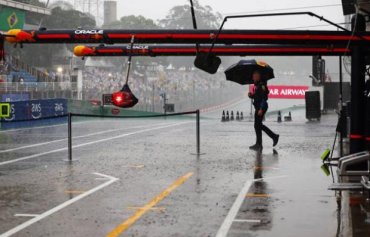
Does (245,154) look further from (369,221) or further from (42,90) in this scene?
(42,90)

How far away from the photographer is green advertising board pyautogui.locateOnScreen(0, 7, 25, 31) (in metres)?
48.1

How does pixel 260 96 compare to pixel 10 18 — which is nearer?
pixel 260 96

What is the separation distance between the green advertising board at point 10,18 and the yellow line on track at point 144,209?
40.0 metres

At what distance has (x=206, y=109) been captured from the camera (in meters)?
63.3

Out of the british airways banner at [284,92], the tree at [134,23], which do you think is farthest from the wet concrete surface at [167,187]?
the tree at [134,23]

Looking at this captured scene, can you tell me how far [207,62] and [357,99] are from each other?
2.62m

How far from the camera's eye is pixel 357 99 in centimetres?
1037

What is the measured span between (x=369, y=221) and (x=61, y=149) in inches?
411

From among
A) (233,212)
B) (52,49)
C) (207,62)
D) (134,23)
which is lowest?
(233,212)

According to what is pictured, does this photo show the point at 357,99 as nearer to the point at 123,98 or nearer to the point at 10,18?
the point at 123,98

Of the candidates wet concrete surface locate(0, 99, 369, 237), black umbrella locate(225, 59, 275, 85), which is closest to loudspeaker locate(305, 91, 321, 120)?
wet concrete surface locate(0, 99, 369, 237)

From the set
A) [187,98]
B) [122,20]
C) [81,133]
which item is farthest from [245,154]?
[122,20]

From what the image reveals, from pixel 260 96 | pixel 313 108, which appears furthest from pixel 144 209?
pixel 313 108

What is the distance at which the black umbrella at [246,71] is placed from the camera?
1727 centimetres
